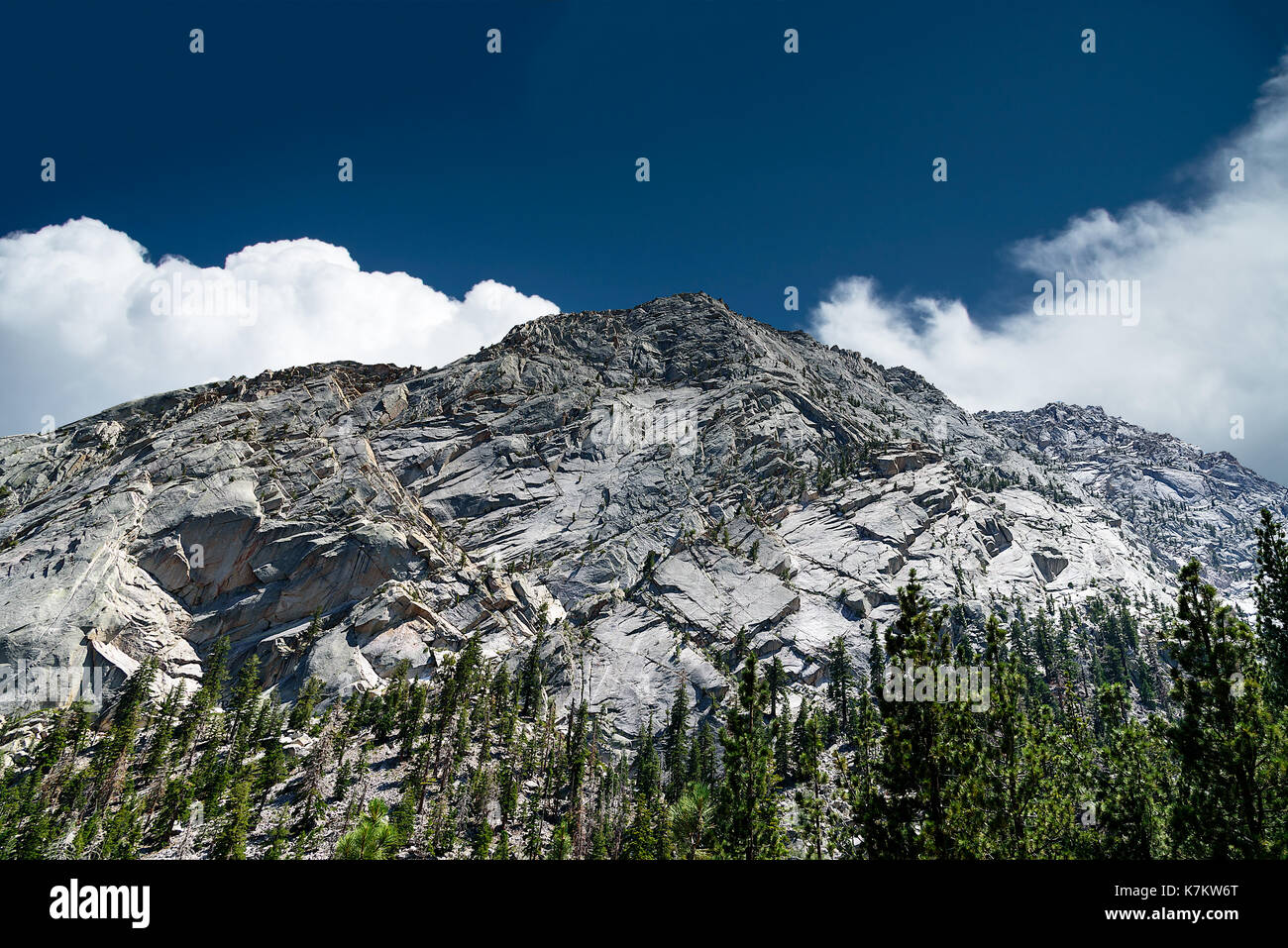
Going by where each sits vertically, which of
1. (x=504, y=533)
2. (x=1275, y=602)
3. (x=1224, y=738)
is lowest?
(x=1224, y=738)

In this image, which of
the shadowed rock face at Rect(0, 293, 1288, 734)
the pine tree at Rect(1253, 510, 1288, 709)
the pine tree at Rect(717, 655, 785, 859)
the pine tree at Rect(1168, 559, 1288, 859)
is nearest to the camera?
the pine tree at Rect(1168, 559, 1288, 859)

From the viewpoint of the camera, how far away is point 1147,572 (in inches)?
6599

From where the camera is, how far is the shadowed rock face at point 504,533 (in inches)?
4309

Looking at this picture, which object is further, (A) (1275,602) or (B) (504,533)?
(B) (504,533)

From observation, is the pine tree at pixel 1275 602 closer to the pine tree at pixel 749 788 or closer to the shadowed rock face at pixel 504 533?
the pine tree at pixel 749 788

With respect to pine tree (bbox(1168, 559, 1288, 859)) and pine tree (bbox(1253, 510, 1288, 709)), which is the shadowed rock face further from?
pine tree (bbox(1168, 559, 1288, 859))

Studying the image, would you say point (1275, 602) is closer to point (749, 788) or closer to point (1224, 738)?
point (1224, 738)

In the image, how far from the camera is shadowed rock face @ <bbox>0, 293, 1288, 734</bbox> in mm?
109438

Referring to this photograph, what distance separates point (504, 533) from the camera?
148500 mm

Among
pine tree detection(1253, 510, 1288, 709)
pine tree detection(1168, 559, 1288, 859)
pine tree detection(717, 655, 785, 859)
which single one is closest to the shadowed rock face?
pine tree detection(717, 655, 785, 859)

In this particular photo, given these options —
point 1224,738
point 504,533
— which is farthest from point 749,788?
point 504,533

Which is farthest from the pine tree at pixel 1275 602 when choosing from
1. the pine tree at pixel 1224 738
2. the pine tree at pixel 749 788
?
the pine tree at pixel 749 788
